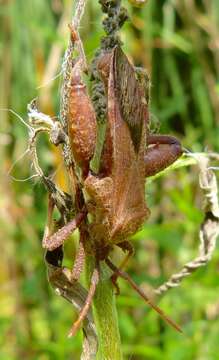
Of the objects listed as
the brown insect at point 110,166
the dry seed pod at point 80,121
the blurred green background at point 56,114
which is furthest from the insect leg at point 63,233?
the blurred green background at point 56,114

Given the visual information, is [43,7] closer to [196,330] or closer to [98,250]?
[196,330]

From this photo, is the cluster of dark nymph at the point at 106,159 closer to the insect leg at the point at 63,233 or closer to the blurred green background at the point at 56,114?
the insect leg at the point at 63,233

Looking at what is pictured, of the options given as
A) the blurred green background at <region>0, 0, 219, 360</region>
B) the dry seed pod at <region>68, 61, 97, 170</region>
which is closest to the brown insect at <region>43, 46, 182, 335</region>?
the dry seed pod at <region>68, 61, 97, 170</region>

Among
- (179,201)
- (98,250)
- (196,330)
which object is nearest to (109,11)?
(98,250)

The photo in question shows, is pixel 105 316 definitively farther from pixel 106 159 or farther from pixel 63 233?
pixel 106 159

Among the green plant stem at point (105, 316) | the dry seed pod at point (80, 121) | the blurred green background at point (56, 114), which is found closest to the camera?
the dry seed pod at point (80, 121)

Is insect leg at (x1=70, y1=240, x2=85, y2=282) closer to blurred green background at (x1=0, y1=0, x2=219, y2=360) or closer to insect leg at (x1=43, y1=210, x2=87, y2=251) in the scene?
insect leg at (x1=43, y1=210, x2=87, y2=251)
